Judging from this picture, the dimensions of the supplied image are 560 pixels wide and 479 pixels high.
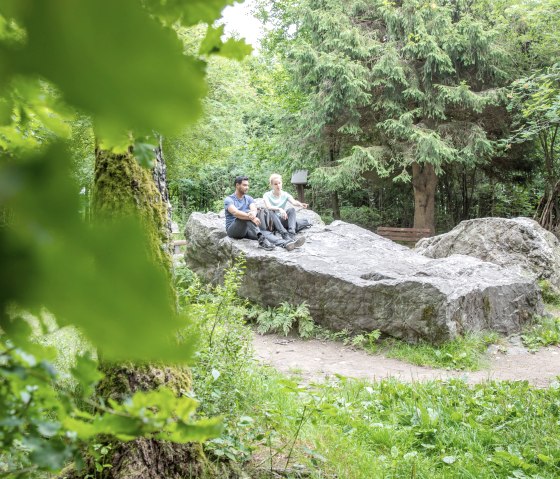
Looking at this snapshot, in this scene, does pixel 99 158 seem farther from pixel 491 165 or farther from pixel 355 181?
pixel 491 165

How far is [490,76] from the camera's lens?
14617 mm

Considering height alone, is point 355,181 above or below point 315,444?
above

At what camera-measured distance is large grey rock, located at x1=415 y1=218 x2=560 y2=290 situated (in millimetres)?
8594

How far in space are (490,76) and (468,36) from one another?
54.9 inches

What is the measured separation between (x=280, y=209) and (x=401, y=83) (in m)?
7.63

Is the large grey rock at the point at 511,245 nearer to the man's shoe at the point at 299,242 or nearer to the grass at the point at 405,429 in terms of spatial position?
the man's shoe at the point at 299,242

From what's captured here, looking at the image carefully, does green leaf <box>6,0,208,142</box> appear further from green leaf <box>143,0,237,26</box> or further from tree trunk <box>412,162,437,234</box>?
tree trunk <box>412,162,437,234</box>

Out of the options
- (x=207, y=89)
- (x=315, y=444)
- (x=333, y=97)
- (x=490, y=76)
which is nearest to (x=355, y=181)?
(x=333, y=97)

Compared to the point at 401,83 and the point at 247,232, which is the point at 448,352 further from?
the point at 401,83

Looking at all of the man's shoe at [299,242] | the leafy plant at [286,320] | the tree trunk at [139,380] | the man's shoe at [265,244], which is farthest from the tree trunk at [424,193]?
the tree trunk at [139,380]

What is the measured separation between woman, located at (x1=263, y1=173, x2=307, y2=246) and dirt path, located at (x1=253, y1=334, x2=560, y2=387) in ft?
8.13

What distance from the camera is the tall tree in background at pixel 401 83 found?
548 inches

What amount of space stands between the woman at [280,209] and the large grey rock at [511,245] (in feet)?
8.89

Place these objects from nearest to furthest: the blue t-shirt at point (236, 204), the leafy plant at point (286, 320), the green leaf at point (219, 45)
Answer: the green leaf at point (219, 45) → the leafy plant at point (286, 320) → the blue t-shirt at point (236, 204)
